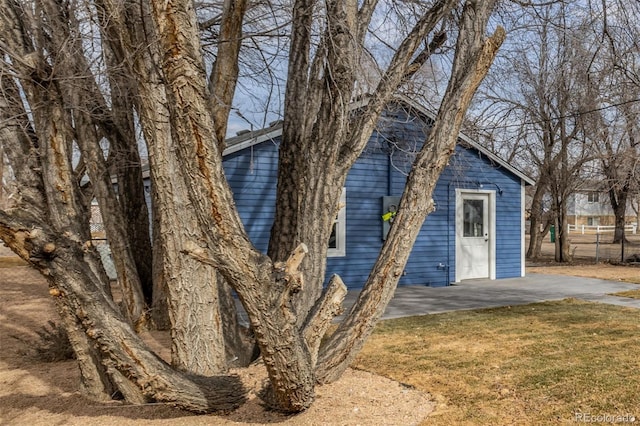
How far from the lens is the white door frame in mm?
12133

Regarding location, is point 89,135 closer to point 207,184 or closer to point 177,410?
point 177,410

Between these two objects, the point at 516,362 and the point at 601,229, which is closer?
the point at 516,362

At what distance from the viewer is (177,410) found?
3912mm

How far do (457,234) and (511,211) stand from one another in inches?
66.0

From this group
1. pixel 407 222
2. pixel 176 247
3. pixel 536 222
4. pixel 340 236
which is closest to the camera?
pixel 176 247

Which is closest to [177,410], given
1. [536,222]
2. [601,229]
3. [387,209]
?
[387,209]

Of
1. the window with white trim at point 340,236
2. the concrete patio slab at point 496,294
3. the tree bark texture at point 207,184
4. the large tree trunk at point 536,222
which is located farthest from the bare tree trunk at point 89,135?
the large tree trunk at point 536,222

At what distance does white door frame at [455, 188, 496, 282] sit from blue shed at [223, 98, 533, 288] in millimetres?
23

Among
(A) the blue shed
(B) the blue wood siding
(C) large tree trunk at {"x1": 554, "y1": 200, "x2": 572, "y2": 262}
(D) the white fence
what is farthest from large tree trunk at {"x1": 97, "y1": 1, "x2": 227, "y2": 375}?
(D) the white fence

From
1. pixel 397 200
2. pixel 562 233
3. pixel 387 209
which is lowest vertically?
pixel 562 233

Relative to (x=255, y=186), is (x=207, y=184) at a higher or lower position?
lower

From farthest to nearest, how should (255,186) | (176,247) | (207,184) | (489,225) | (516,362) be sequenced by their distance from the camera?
(489,225) < (255,186) < (516,362) < (176,247) < (207,184)

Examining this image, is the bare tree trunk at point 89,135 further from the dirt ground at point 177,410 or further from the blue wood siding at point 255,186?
the blue wood siding at point 255,186

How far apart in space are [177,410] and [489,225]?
33.1 feet
